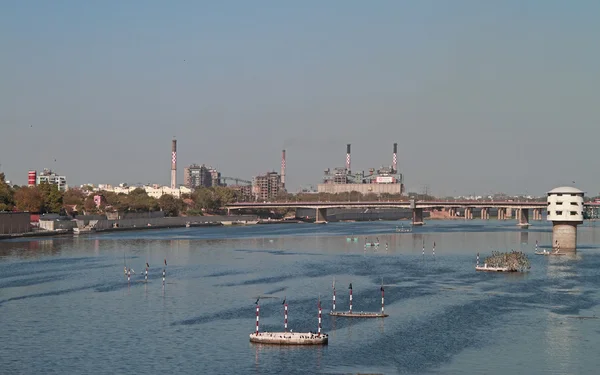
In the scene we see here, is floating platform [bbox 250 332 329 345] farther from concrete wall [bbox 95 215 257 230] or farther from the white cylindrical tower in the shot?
concrete wall [bbox 95 215 257 230]

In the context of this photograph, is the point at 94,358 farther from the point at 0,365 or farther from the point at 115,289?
the point at 115,289

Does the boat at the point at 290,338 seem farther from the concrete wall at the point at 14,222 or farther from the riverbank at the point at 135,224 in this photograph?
the concrete wall at the point at 14,222

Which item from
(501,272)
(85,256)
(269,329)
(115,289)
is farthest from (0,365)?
(85,256)

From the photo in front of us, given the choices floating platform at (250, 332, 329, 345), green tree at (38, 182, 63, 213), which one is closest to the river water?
floating platform at (250, 332, 329, 345)

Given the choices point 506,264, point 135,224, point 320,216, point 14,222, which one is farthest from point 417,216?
point 506,264

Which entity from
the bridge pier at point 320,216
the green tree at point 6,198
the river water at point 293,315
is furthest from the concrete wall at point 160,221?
the river water at point 293,315

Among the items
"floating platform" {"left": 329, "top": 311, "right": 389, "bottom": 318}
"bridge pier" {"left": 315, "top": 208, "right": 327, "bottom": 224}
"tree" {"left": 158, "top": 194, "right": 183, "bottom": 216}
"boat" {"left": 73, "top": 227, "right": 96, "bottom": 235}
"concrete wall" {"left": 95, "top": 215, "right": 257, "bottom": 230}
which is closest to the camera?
"floating platform" {"left": 329, "top": 311, "right": 389, "bottom": 318}
